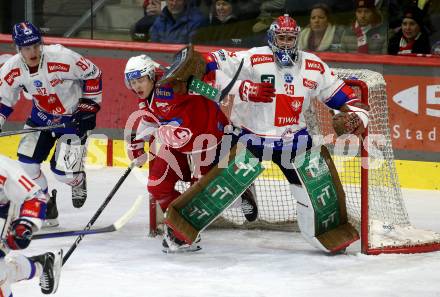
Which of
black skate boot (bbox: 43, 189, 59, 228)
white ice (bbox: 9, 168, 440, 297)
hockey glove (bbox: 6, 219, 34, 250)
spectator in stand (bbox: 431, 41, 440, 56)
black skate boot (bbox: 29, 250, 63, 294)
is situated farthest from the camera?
spectator in stand (bbox: 431, 41, 440, 56)

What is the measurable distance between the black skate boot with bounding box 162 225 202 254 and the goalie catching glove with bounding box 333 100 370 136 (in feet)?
3.29

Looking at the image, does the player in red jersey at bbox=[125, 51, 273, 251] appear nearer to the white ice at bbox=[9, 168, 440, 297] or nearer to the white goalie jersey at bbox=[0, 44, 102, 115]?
the white ice at bbox=[9, 168, 440, 297]

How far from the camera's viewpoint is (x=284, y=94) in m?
6.31

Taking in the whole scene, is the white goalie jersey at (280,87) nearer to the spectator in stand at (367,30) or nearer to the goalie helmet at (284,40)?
the goalie helmet at (284,40)

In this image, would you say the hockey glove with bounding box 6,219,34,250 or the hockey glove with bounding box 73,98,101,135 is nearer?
the hockey glove with bounding box 6,219,34,250

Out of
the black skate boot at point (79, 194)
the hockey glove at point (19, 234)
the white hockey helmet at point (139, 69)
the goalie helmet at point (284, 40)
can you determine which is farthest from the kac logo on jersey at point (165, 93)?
the hockey glove at point (19, 234)

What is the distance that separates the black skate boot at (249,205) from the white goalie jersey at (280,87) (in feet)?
1.69

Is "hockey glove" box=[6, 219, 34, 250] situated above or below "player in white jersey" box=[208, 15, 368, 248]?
below

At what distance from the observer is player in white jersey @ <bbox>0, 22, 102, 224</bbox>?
6.98 m

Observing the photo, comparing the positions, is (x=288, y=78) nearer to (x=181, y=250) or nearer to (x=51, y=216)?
(x=181, y=250)

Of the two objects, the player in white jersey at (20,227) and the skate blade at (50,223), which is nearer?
the player in white jersey at (20,227)

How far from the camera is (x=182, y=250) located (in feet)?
21.2

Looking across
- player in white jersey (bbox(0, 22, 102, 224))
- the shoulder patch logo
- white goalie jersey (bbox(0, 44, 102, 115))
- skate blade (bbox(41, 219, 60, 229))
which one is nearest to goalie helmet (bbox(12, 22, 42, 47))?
player in white jersey (bbox(0, 22, 102, 224))

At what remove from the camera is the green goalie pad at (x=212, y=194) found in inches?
247
